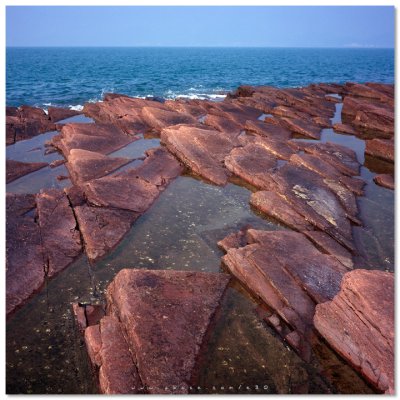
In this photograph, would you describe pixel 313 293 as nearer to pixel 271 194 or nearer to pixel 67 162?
pixel 271 194

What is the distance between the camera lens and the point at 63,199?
1190cm

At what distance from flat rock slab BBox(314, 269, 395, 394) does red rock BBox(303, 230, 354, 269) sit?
2226 millimetres

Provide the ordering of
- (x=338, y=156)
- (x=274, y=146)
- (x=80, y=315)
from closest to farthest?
(x=80, y=315) < (x=338, y=156) < (x=274, y=146)

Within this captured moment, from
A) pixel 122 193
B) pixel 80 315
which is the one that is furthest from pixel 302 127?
pixel 80 315

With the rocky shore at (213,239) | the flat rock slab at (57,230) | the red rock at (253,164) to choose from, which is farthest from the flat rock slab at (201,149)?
the flat rock slab at (57,230)

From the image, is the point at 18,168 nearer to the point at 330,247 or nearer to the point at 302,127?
the point at 330,247

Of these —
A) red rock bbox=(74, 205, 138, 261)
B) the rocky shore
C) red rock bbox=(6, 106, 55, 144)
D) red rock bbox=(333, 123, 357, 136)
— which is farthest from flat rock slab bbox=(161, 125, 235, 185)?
red rock bbox=(333, 123, 357, 136)

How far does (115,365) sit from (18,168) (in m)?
12.5

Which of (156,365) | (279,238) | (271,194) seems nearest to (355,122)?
(271,194)

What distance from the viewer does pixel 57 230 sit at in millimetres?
10289

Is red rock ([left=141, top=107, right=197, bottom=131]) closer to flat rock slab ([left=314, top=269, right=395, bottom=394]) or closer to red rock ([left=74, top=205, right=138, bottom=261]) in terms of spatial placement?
red rock ([left=74, top=205, right=138, bottom=261])

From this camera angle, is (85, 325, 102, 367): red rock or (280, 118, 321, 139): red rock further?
(280, 118, 321, 139): red rock

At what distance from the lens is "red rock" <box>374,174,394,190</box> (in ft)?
49.6

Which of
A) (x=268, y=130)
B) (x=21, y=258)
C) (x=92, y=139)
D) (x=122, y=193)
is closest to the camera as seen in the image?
(x=21, y=258)
